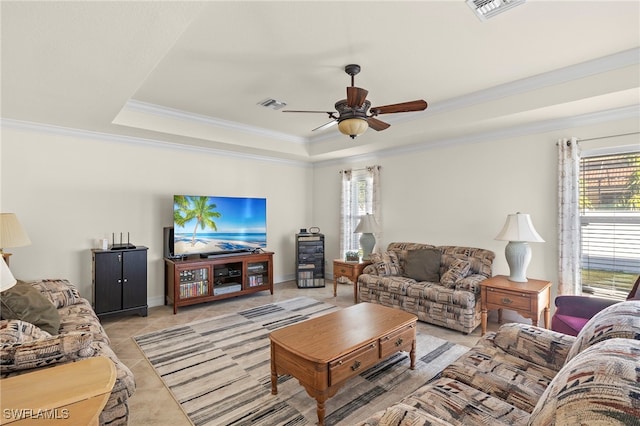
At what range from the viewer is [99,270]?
3801 millimetres

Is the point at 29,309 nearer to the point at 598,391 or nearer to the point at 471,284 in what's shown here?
the point at 598,391

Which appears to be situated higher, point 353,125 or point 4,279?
point 353,125

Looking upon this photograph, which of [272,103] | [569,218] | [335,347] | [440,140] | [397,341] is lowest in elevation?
[397,341]

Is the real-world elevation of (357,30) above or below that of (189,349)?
above

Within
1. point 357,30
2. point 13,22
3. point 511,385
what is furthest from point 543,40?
point 13,22

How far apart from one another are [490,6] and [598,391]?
7.61 feet

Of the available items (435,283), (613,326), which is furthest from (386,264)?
(613,326)

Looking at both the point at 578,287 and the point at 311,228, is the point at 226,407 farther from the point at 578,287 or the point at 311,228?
the point at 311,228

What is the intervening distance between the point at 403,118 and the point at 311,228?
295 centimetres

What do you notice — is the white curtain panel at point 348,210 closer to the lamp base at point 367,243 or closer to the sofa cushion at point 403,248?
the lamp base at point 367,243

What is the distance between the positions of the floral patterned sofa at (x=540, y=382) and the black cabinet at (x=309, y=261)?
3.68 m

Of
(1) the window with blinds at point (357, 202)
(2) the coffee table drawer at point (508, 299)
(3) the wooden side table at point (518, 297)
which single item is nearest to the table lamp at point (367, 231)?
(1) the window with blinds at point (357, 202)

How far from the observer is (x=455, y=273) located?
3855mm

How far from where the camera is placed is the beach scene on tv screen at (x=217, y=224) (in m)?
4.52
